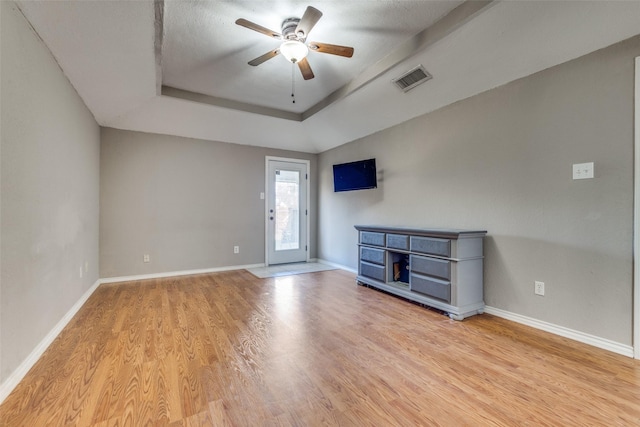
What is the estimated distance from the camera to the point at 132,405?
1496 millimetres

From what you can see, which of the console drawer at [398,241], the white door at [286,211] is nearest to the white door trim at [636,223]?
the console drawer at [398,241]

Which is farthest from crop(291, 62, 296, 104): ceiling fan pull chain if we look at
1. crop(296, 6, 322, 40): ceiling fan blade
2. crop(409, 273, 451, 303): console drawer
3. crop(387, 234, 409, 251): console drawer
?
crop(409, 273, 451, 303): console drawer

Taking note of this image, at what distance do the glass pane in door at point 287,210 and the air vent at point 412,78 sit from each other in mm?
2817

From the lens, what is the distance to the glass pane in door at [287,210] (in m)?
5.42

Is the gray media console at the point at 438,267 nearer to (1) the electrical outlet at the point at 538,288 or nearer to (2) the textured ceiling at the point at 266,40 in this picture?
(1) the electrical outlet at the point at 538,288

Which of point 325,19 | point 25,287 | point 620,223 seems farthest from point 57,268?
point 620,223

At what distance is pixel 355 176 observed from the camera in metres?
4.54

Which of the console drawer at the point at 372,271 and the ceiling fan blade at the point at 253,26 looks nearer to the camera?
the ceiling fan blade at the point at 253,26

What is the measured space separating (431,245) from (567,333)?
125 centimetres

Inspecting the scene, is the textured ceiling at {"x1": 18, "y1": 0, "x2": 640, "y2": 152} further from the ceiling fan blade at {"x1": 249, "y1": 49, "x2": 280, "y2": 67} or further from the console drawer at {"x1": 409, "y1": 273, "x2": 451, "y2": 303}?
the console drawer at {"x1": 409, "y1": 273, "x2": 451, "y2": 303}

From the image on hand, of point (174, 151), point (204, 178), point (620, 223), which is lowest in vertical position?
point (620, 223)

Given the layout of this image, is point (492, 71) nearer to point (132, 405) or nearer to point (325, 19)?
point (325, 19)

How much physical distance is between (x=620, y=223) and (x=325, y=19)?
9.08ft

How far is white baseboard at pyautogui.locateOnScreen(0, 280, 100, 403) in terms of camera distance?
5.15ft
